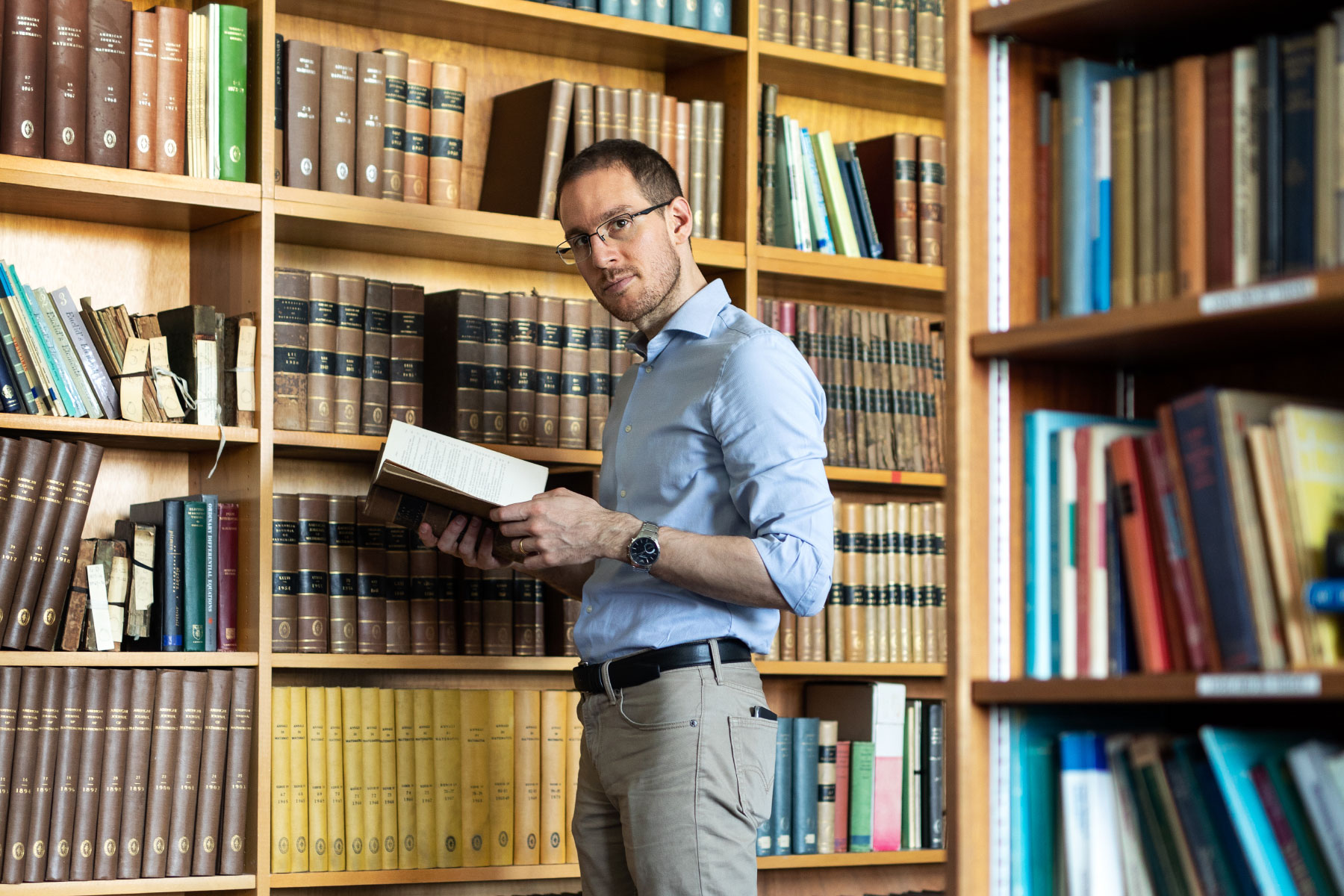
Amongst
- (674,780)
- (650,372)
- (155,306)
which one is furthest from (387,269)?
(674,780)

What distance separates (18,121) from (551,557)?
1.22 metres

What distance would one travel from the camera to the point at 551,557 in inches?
80.7

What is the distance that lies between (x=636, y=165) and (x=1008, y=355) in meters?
0.94

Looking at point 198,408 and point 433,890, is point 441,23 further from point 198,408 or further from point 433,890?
point 433,890

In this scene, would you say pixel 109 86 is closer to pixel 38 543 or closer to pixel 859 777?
pixel 38 543

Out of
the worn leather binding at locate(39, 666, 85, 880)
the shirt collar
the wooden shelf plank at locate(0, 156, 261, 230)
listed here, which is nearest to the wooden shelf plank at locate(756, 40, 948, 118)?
the shirt collar

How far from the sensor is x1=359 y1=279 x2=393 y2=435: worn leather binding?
8.82 ft

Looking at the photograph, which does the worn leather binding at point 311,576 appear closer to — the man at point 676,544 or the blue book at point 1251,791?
the man at point 676,544

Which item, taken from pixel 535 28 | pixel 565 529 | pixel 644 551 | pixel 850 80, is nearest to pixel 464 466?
pixel 565 529

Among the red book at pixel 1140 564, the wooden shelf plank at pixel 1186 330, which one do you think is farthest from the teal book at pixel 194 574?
the red book at pixel 1140 564

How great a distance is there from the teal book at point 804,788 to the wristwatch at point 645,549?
1.14 m

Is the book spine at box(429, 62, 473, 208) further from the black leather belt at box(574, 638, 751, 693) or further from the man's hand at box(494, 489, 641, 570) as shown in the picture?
the black leather belt at box(574, 638, 751, 693)

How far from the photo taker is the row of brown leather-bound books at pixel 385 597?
261cm

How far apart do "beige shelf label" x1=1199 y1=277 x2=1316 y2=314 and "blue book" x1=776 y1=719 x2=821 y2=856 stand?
1.89m
